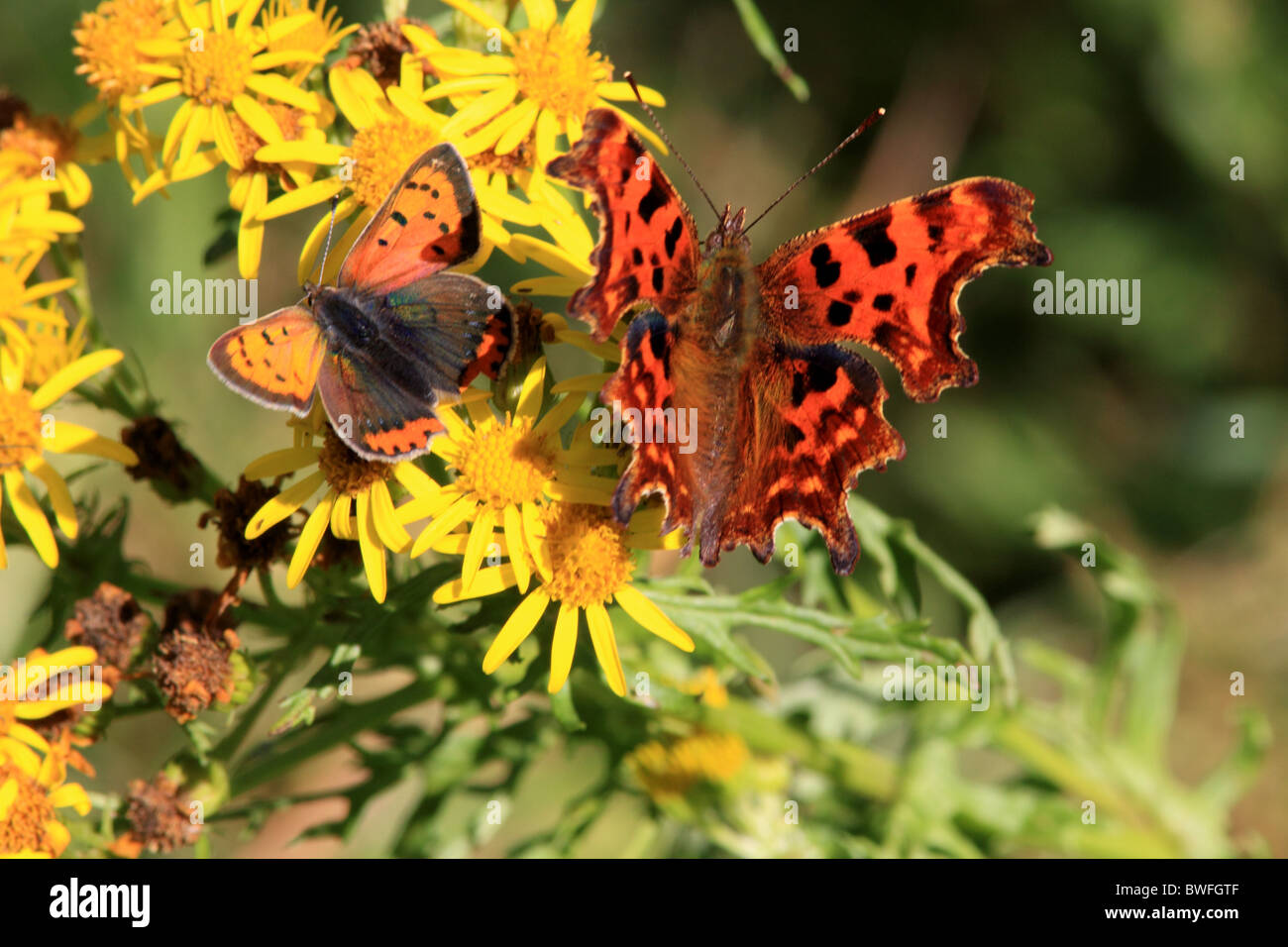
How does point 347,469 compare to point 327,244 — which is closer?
point 347,469

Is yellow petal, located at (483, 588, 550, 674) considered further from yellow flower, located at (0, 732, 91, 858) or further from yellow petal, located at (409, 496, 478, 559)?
yellow flower, located at (0, 732, 91, 858)

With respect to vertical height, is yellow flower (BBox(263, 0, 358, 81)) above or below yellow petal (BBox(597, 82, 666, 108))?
above

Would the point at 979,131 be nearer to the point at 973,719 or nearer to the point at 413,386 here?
the point at 973,719

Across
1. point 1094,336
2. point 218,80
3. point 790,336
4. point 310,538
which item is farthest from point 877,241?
point 1094,336

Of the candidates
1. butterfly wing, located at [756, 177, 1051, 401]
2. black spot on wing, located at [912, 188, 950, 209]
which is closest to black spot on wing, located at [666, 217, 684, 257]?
butterfly wing, located at [756, 177, 1051, 401]

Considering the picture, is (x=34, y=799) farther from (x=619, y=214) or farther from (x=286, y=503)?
(x=619, y=214)

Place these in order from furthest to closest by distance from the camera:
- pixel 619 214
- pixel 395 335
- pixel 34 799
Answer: pixel 34 799 < pixel 395 335 < pixel 619 214
